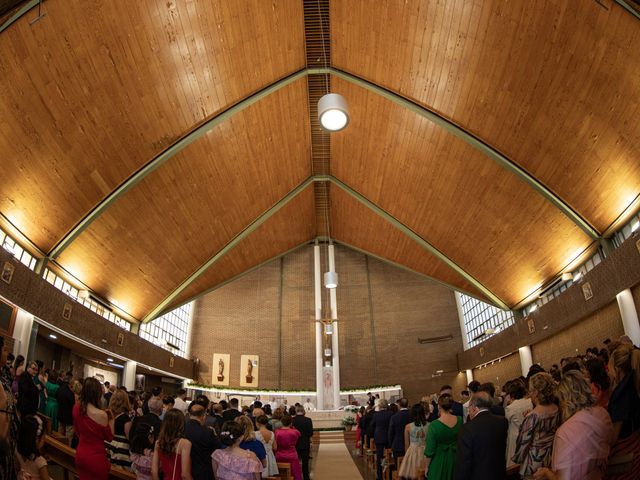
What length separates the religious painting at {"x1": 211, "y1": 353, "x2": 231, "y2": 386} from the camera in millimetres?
24453

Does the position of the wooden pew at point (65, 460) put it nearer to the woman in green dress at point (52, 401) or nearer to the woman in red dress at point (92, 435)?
the woman in red dress at point (92, 435)

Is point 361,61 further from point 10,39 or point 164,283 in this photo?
point 164,283

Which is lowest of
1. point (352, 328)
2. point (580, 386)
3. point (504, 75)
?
point (580, 386)

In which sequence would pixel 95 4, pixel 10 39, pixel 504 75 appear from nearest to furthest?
pixel 10 39, pixel 95 4, pixel 504 75

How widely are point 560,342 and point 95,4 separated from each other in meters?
15.0

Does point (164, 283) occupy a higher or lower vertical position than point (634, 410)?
higher

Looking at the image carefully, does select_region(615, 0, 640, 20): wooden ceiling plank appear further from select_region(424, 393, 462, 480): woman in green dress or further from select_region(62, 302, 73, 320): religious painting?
select_region(62, 302, 73, 320): religious painting

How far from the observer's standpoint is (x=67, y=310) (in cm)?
1309

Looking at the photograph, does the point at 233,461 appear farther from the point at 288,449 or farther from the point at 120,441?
the point at 288,449

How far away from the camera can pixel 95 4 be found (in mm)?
8688

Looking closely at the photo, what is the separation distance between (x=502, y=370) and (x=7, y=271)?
1762 centimetres

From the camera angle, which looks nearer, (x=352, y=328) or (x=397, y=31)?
(x=397, y=31)

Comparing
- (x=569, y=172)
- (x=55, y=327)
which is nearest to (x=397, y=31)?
(x=569, y=172)

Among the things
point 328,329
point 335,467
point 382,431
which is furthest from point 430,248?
point 382,431
